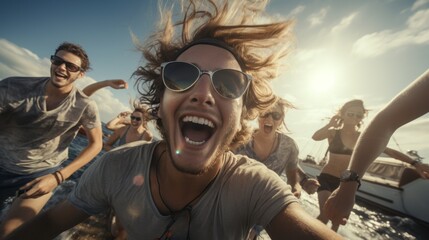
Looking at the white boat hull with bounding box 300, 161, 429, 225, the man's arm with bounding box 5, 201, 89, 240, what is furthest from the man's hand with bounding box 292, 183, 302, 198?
the white boat hull with bounding box 300, 161, 429, 225

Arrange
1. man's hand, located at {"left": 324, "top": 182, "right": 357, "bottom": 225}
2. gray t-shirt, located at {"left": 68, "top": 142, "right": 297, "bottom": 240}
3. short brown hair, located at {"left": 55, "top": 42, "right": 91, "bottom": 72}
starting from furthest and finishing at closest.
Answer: short brown hair, located at {"left": 55, "top": 42, "right": 91, "bottom": 72}, man's hand, located at {"left": 324, "top": 182, "right": 357, "bottom": 225}, gray t-shirt, located at {"left": 68, "top": 142, "right": 297, "bottom": 240}

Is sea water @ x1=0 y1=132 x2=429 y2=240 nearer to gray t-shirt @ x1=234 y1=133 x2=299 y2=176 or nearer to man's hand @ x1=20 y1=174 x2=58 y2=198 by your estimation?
gray t-shirt @ x1=234 y1=133 x2=299 y2=176

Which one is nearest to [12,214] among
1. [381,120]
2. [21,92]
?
[21,92]

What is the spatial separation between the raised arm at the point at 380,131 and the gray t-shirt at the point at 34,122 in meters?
3.96

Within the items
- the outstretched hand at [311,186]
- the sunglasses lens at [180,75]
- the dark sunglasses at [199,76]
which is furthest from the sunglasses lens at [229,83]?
the outstretched hand at [311,186]

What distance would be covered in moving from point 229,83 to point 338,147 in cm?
489

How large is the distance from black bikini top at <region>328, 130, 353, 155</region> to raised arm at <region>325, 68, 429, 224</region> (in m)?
4.09

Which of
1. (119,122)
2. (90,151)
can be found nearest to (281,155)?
(90,151)

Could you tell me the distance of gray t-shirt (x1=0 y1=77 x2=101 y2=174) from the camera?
3.57 metres

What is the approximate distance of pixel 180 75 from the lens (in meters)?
2.26

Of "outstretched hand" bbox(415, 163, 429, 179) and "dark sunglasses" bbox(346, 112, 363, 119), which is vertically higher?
"dark sunglasses" bbox(346, 112, 363, 119)

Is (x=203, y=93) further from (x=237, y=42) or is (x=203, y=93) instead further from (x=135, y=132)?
(x=135, y=132)

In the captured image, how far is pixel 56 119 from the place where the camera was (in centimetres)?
382

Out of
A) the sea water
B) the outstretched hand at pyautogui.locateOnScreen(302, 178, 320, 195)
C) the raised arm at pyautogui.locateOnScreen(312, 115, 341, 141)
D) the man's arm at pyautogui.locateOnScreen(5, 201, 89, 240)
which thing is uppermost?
the raised arm at pyautogui.locateOnScreen(312, 115, 341, 141)
